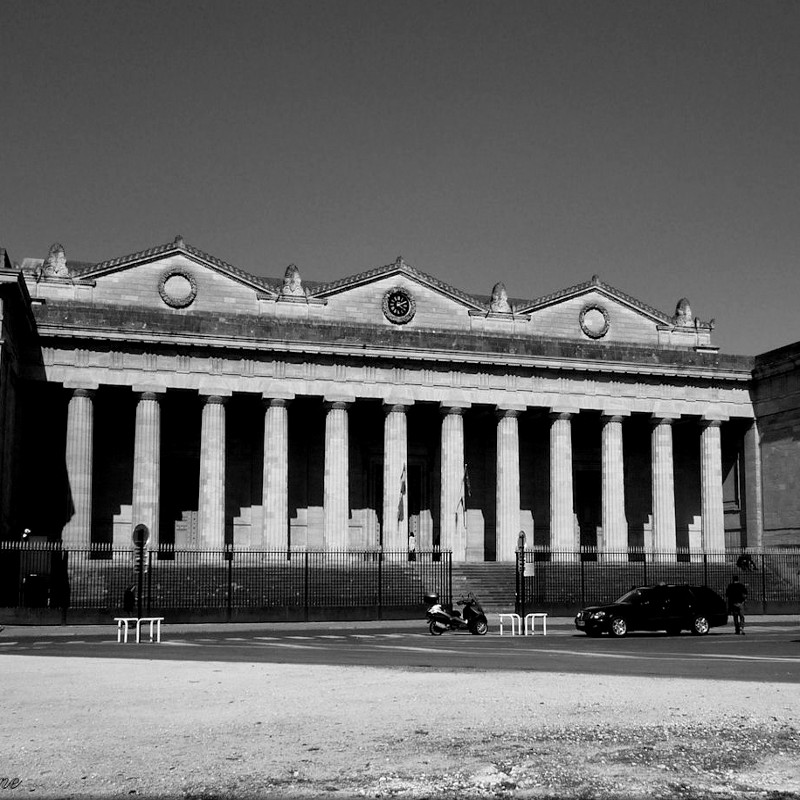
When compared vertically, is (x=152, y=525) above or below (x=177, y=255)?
below

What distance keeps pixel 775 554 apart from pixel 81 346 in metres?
31.8

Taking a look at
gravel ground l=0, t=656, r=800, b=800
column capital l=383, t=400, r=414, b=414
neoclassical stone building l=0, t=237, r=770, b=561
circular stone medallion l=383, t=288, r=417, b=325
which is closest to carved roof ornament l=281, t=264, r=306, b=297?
neoclassical stone building l=0, t=237, r=770, b=561

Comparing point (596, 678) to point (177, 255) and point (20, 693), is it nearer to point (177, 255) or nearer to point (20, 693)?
point (20, 693)

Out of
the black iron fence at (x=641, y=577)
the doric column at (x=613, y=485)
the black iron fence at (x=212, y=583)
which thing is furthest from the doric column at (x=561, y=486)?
the black iron fence at (x=212, y=583)

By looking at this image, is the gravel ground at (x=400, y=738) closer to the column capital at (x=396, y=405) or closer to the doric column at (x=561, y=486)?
the column capital at (x=396, y=405)

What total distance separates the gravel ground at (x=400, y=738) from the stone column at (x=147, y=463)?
3232cm

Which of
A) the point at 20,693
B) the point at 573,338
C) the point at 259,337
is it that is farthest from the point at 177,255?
the point at 20,693

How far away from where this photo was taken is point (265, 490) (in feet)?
172

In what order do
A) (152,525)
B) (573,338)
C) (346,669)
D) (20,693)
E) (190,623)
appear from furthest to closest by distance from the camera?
(573,338)
(152,525)
(190,623)
(346,669)
(20,693)

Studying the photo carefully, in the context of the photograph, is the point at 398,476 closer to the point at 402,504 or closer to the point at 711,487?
the point at 402,504

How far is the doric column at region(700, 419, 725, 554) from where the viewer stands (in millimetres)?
57781

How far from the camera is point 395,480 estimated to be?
5375 cm

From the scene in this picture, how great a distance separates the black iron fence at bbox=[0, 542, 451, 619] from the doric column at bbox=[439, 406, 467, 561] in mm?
5186

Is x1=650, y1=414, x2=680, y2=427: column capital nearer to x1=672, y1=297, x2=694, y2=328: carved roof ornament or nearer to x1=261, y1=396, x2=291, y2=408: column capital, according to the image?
x1=672, y1=297, x2=694, y2=328: carved roof ornament
